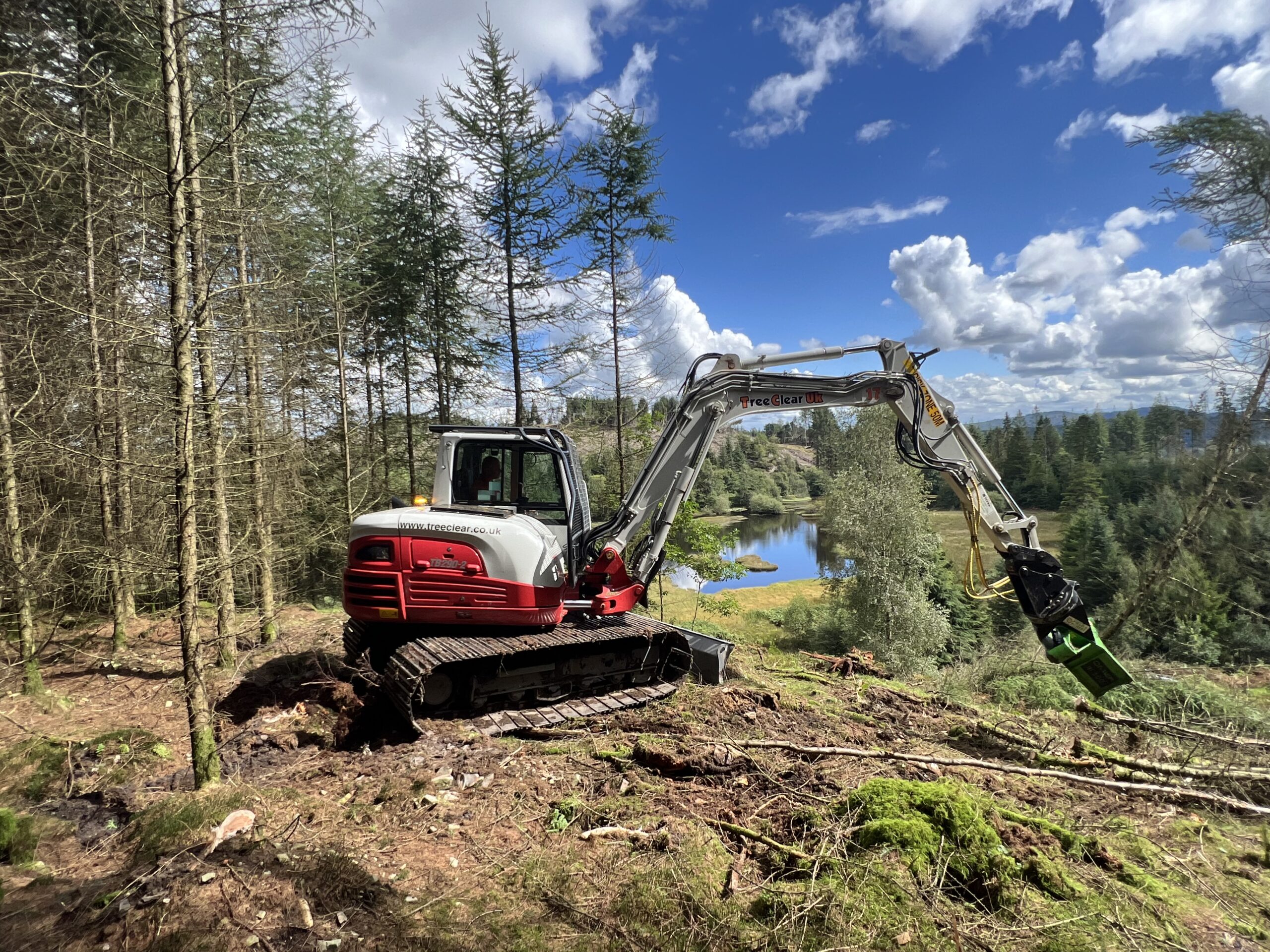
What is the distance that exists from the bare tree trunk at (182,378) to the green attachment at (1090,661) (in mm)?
6627

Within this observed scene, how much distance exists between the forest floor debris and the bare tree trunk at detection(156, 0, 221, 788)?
970 millimetres

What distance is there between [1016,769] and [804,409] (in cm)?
364

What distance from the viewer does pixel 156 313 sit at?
4309 millimetres

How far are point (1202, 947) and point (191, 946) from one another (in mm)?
4464

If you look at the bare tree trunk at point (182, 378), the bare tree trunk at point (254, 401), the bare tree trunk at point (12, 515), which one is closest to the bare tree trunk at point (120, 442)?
the bare tree trunk at point (12, 515)

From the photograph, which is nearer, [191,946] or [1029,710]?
[191,946]

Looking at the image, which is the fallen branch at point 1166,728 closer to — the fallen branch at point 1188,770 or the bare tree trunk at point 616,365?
the fallen branch at point 1188,770

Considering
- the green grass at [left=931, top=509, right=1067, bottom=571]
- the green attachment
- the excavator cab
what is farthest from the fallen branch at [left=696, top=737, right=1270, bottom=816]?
the green grass at [left=931, top=509, right=1067, bottom=571]

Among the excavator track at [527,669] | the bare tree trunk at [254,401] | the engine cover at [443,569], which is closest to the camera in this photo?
the excavator track at [527,669]

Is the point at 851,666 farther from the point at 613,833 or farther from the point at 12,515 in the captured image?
the point at 12,515

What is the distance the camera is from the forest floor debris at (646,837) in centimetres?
271

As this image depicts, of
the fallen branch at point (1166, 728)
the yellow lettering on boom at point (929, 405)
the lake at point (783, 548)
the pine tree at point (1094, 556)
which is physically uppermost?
the yellow lettering on boom at point (929, 405)

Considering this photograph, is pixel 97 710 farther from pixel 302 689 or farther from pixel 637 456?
pixel 637 456

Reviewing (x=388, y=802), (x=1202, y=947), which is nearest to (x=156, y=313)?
(x=388, y=802)
